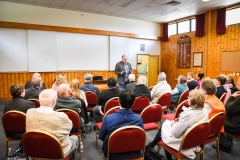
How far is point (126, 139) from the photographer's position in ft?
5.60

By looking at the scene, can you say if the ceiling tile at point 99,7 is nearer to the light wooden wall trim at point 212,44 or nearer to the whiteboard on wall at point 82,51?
the whiteboard on wall at point 82,51

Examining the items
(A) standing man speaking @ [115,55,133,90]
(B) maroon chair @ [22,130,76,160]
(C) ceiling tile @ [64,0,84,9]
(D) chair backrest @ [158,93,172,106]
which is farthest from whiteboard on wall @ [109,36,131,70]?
(B) maroon chair @ [22,130,76,160]

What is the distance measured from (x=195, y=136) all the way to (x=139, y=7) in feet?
21.7

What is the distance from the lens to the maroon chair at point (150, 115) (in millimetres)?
2727

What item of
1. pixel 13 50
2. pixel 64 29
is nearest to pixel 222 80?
pixel 64 29

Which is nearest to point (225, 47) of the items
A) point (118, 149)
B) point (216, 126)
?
point (216, 126)

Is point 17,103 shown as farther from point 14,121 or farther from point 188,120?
point 188,120

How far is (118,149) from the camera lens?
5.74ft

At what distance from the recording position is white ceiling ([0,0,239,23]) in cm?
667

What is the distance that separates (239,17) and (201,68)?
2.56 m

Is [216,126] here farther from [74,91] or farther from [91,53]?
[91,53]

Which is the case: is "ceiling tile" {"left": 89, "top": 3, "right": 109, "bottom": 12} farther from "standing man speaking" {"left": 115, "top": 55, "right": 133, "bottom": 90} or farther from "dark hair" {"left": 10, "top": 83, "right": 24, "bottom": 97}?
"dark hair" {"left": 10, "top": 83, "right": 24, "bottom": 97}

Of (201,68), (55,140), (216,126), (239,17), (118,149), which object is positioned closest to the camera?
(55,140)

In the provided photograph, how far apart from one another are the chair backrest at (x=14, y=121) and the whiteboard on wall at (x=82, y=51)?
5.62 meters
